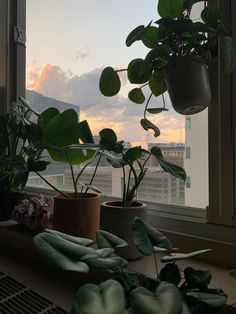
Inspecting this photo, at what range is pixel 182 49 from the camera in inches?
29.6

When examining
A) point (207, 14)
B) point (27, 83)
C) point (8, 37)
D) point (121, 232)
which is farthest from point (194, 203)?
point (8, 37)

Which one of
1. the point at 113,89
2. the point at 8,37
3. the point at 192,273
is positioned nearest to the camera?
the point at 192,273

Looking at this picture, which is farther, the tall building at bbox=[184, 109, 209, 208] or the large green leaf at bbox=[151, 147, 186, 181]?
the tall building at bbox=[184, 109, 209, 208]

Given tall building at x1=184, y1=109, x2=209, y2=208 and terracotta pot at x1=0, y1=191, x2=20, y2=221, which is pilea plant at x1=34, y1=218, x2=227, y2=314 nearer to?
tall building at x1=184, y1=109, x2=209, y2=208

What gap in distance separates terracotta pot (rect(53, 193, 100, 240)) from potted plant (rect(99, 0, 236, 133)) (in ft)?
1.36

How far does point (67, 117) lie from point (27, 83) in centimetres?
82

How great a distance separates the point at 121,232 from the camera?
782 millimetres

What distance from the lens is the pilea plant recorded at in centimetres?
34

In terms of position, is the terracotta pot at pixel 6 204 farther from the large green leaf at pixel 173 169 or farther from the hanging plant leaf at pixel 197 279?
the hanging plant leaf at pixel 197 279

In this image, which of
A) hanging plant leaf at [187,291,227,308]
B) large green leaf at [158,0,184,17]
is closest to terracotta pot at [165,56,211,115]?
large green leaf at [158,0,184,17]

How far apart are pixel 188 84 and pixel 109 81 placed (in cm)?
23

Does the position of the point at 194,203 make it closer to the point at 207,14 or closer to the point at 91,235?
the point at 91,235

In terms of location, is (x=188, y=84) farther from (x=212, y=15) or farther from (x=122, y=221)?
(x=122, y=221)

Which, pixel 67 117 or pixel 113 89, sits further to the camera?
pixel 67 117
